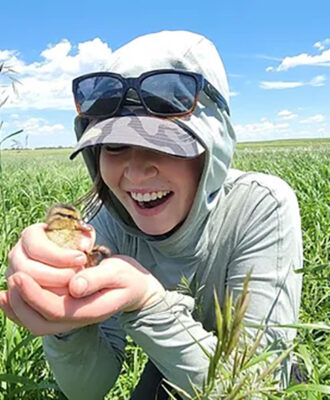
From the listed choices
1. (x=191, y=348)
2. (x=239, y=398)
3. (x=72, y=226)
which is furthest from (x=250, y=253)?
(x=239, y=398)

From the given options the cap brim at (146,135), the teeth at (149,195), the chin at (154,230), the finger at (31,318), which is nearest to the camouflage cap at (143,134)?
the cap brim at (146,135)

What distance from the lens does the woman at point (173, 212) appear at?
1.49 m

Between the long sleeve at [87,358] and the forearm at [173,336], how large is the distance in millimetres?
334

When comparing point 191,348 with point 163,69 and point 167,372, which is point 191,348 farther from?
point 163,69

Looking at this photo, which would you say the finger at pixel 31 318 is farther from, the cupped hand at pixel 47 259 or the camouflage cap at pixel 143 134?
the camouflage cap at pixel 143 134

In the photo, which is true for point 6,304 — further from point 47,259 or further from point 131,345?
point 131,345

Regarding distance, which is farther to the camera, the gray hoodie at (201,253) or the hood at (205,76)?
the hood at (205,76)

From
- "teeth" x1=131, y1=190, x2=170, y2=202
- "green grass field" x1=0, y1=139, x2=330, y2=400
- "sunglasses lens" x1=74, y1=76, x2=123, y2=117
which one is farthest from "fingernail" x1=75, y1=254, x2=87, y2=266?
"sunglasses lens" x1=74, y1=76, x2=123, y2=117

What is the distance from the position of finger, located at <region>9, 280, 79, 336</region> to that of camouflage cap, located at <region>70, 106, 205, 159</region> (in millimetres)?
507

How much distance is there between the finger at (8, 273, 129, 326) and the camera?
116cm

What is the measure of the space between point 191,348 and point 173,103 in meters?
0.66

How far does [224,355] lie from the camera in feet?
2.55

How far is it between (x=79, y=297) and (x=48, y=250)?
11 cm

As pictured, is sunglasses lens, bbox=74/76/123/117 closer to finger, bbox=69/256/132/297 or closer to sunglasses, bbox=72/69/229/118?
sunglasses, bbox=72/69/229/118
